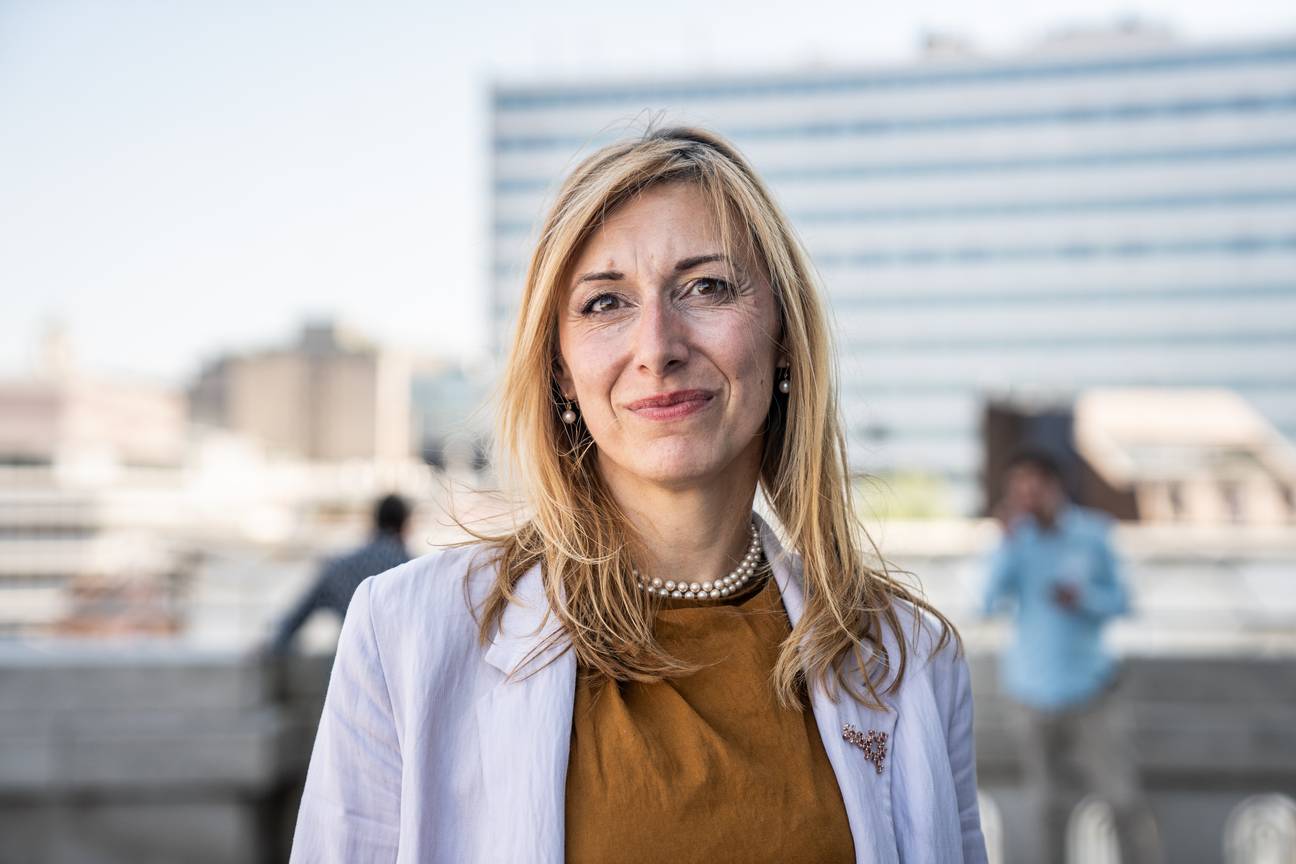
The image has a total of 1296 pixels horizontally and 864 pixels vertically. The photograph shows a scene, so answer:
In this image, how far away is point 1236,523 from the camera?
21.3m

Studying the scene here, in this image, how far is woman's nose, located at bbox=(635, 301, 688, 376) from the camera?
1.42 meters

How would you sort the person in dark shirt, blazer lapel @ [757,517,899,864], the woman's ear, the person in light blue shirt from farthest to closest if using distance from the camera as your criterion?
the person in light blue shirt, the person in dark shirt, the woman's ear, blazer lapel @ [757,517,899,864]

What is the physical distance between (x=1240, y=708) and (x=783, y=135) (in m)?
79.4

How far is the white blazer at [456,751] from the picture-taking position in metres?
1.31

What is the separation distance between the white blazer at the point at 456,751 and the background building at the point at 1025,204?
75.5 metres

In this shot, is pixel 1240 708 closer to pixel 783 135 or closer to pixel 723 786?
pixel 723 786

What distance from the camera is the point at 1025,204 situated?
79.1 m

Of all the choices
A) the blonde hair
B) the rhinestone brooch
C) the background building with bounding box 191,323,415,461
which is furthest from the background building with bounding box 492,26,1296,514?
the rhinestone brooch

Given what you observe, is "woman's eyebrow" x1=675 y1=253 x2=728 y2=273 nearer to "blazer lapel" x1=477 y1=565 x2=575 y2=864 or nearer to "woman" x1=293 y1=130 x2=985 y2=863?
"woman" x1=293 y1=130 x2=985 y2=863

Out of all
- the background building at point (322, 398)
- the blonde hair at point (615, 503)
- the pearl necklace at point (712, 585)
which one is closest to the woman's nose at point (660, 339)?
the blonde hair at point (615, 503)

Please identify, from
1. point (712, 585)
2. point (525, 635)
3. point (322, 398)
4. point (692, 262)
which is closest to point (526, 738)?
point (525, 635)

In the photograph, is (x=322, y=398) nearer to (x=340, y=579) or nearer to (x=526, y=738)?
(x=340, y=579)

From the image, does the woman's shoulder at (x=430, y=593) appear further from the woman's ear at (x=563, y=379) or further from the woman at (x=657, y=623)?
the woman's ear at (x=563, y=379)

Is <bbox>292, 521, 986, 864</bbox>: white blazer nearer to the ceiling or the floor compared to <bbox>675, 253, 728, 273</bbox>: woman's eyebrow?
nearer to the floor
